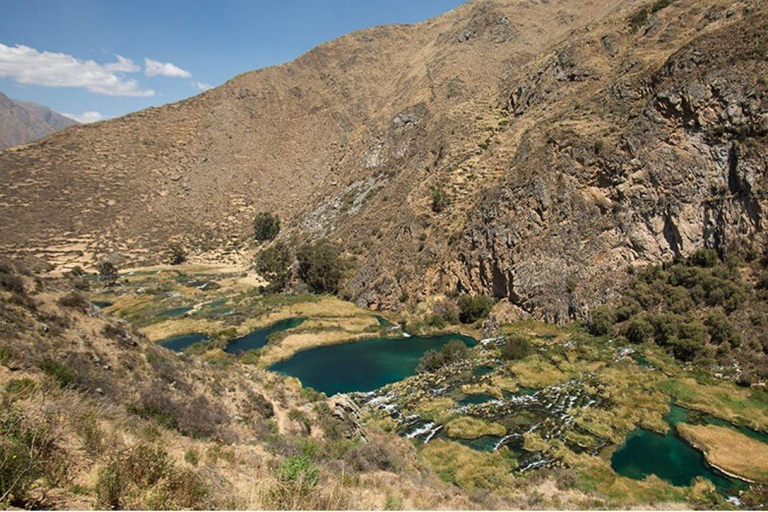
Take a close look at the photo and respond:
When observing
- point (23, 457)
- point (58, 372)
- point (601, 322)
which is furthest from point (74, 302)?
point (601, 322)

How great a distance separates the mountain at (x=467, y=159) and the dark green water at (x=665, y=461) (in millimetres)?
18979

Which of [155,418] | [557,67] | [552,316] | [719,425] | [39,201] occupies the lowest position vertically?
[719,425]

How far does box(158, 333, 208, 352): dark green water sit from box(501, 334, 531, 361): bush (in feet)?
111

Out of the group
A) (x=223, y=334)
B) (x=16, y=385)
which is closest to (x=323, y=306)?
(x=223, y=334)

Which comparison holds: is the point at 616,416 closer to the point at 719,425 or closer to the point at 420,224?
Result: the point at 719,425

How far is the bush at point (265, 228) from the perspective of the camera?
3794 inches

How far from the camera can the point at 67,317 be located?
65.4ft

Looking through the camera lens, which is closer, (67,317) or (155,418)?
(155,418)

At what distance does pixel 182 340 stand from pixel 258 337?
8634mm

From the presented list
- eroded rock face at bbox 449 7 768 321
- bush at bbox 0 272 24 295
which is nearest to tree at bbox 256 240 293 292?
eroded rock face at bbox 449 7 768 321

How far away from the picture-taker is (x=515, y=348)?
39.3 meters

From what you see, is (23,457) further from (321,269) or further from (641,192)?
(321,269)

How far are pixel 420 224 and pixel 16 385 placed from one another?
53878 mm

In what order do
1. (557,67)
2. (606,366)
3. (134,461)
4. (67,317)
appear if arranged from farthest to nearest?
(557,67) < (606,366) < (67,317) < (134,461)
